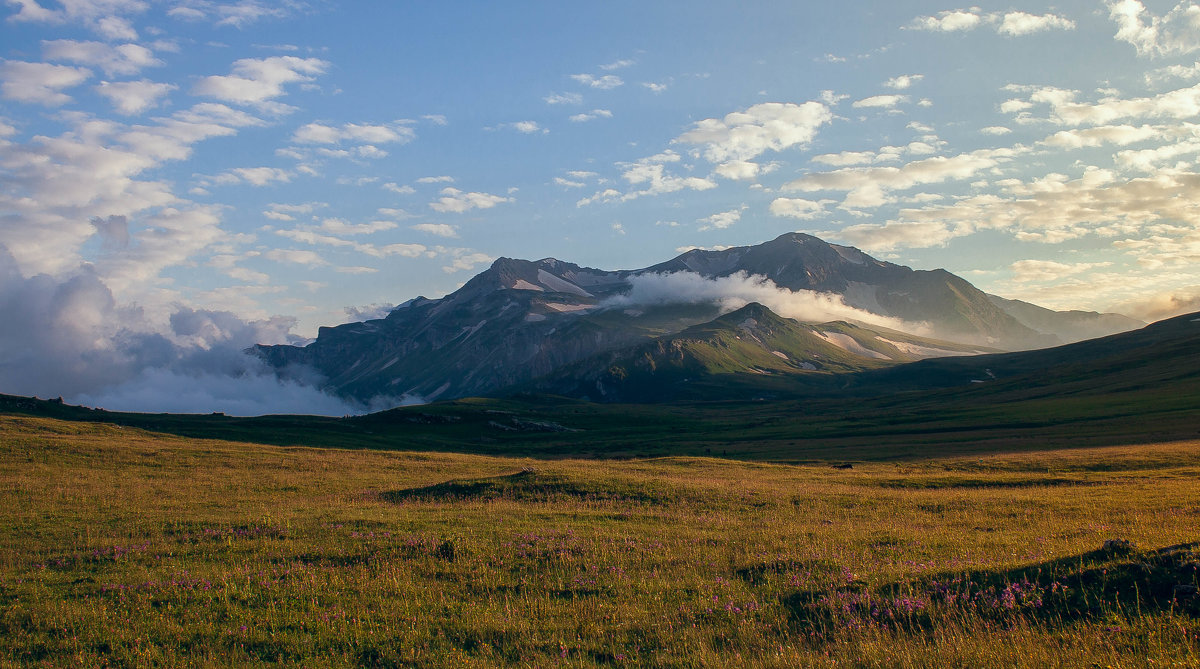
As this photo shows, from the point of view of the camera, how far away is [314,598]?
52.5 feet

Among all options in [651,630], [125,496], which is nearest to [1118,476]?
[651,630]

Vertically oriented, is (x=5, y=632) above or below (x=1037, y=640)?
below

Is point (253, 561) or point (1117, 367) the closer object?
point (253, 561)

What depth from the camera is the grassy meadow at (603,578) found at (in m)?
12.1

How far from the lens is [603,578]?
17781 mm

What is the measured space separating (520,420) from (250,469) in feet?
434

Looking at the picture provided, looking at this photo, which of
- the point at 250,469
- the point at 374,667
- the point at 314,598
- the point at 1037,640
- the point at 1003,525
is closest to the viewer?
the point at 1037,640

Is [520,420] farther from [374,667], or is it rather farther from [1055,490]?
[374,667]

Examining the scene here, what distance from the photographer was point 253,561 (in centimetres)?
2047

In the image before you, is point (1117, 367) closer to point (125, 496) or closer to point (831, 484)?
point (831, 484)

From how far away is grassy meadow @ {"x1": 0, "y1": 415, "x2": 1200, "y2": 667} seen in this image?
12070 millimetres

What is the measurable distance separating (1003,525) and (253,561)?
2790 cm

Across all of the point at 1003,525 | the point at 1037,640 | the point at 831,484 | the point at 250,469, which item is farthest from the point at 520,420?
the point at 1037,640

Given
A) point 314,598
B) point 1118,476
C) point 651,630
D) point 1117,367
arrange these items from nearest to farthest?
point 651,630 → point 314,598 → point 1118,476 → point 1117,367
